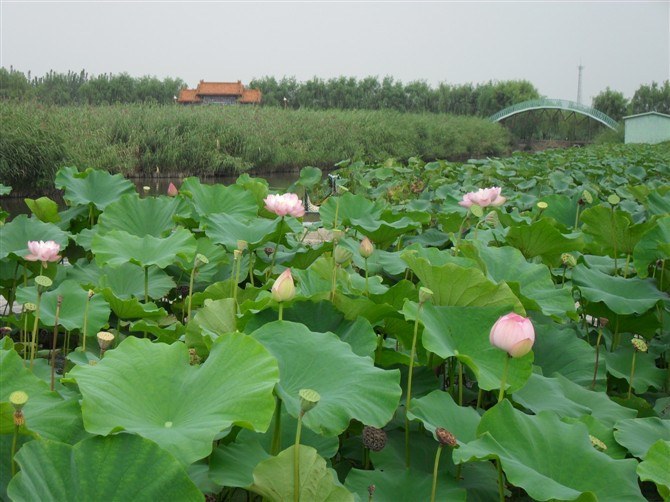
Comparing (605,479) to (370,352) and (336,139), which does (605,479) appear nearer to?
(370,352)

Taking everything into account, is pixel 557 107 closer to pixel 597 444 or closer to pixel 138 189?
pixel 138 189

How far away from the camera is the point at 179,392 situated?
2.10 feet

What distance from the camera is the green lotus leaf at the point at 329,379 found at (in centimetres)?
63

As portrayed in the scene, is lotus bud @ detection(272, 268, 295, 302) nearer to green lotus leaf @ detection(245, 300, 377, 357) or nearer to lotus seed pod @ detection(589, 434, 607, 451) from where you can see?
green lotus leaf @ detection(245, 300, 377, 357)

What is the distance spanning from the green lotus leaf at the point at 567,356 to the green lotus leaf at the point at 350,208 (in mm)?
759

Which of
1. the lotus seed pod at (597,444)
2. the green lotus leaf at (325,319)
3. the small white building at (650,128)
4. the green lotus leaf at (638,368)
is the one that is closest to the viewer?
the lotus seed pod at (597,444)


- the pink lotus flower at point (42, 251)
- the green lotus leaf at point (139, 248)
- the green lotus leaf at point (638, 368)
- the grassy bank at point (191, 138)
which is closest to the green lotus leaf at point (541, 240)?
the green lotus leaf at point (638, 368)

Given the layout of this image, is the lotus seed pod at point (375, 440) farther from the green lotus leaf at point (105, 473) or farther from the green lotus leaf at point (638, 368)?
the green lotus leaf at point (638, 368)

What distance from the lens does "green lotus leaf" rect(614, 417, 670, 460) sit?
740 mm

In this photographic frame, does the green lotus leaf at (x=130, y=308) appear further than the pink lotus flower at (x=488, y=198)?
No

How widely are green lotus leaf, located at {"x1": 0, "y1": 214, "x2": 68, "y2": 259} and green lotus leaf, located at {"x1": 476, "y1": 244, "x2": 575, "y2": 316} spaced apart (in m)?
0.90

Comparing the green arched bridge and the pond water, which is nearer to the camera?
the pond water

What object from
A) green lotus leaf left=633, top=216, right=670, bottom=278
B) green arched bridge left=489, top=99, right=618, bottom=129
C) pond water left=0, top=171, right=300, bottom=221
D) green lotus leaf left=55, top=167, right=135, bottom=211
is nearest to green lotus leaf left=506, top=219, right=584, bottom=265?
green lotus leaf left=633, top=216, right=670, bottom=278

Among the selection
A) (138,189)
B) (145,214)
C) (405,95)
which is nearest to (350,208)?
(145,214)
